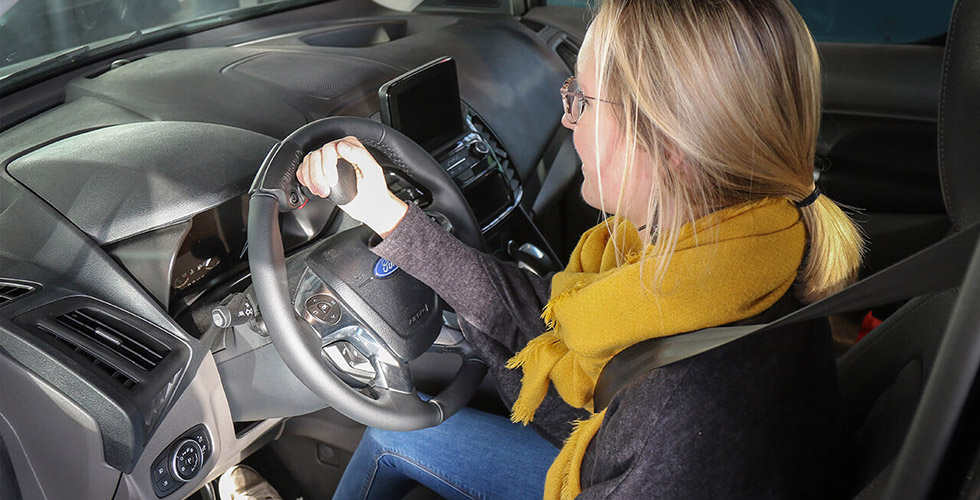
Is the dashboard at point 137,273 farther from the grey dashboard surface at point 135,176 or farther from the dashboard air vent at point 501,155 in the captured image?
the dashboard air vent at point 501,155

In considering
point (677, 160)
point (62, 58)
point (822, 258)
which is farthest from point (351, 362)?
point (62, 58)

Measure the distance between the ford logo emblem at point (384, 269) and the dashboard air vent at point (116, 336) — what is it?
322 millimetres

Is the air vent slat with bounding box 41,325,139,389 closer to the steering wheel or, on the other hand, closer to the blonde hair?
the steering wheel

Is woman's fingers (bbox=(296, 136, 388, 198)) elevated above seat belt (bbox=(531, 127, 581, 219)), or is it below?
above

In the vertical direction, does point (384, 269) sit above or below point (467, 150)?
above

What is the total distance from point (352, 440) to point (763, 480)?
3.35 feet

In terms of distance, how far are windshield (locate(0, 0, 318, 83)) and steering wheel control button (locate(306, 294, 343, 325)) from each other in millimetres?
650

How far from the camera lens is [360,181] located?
107cm

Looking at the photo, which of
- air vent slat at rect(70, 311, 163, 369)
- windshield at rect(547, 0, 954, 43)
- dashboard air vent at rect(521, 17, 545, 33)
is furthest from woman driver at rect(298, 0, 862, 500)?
windshield at rect(547, 0, 954, 43)

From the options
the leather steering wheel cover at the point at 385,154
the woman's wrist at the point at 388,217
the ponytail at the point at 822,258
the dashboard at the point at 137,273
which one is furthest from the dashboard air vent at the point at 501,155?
the ponytail at the point at 822,258

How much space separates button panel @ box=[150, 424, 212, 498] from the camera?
45.6 inches

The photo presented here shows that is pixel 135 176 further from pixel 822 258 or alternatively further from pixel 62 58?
pixel 822 258

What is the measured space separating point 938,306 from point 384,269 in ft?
2.32

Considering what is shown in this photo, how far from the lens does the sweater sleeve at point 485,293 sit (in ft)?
3.64
